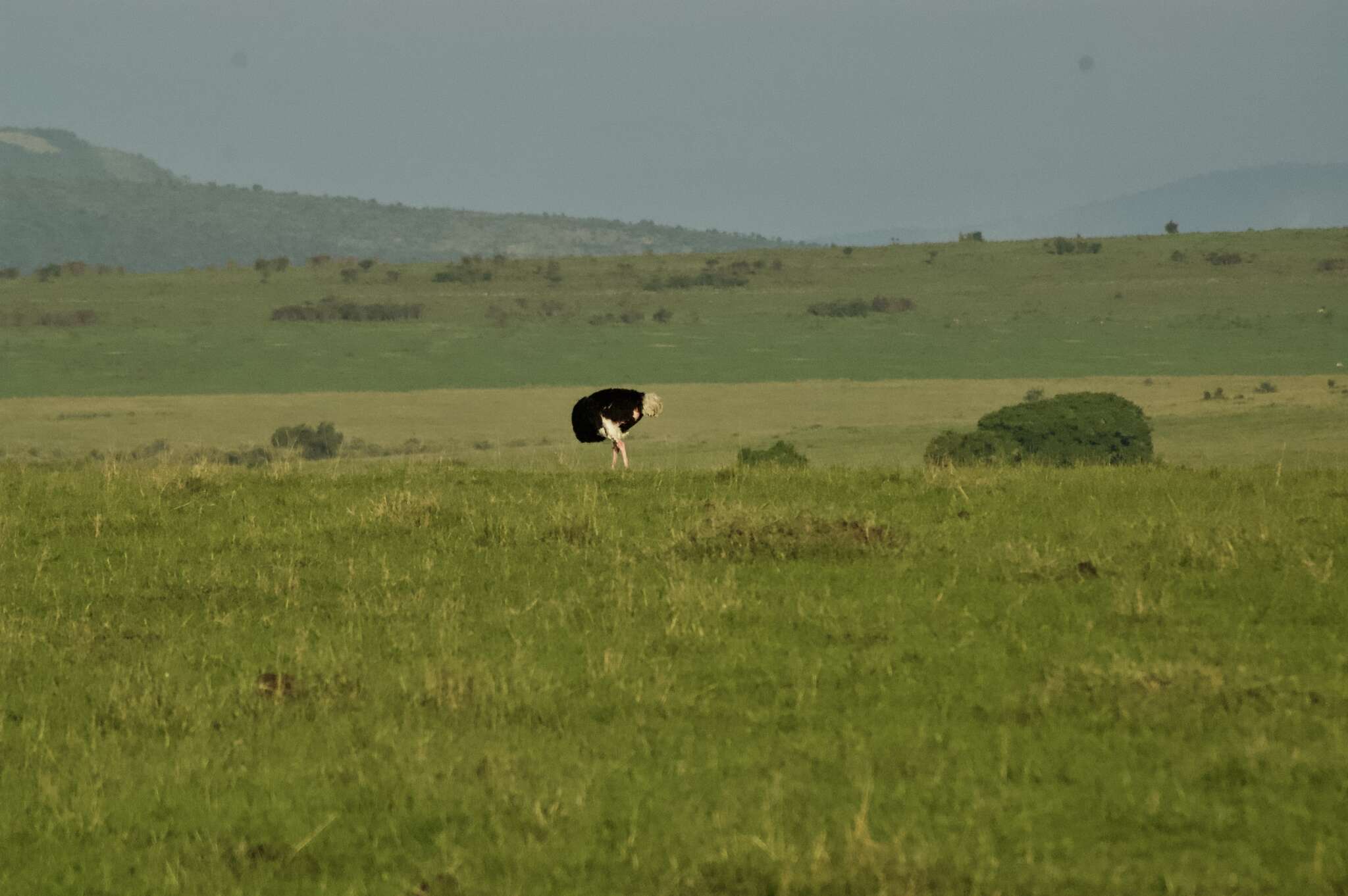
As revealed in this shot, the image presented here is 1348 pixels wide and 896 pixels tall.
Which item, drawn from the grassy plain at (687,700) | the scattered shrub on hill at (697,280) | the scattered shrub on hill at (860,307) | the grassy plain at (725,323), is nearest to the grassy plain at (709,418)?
the grassy plain at (725,323)

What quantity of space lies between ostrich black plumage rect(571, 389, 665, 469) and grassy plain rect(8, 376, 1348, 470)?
29251 millimetres

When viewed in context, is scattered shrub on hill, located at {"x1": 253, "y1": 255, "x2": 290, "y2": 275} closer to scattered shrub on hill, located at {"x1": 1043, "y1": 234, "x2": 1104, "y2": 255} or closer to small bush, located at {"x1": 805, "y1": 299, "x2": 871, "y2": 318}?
small bush, located at {"x1": 805, "y1": 299, "x2": 871, "y2": 318}

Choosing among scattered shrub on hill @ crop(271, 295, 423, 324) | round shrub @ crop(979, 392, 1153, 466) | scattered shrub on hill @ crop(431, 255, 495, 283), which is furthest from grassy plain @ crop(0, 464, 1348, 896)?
scattered shrub on hill @ crop(431, 255, 495, 283)

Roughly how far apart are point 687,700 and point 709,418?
6343cm

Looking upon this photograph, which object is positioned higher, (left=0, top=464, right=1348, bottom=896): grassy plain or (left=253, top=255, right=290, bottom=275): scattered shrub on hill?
(left=253, top=255, right=290, bottom=275): scattered shrub on hill

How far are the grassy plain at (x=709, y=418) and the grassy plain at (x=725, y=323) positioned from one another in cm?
531

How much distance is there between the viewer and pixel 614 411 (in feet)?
59.9

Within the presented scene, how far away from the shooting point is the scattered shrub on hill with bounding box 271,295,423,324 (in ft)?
357

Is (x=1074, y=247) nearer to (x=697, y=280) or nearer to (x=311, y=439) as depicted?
(x=697, y=280)

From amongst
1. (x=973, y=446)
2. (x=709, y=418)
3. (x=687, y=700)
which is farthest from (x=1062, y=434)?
(x=687, y=700)

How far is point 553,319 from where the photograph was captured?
107 m

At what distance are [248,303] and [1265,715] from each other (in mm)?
111997

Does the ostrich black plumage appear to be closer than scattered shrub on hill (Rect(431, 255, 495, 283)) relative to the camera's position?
Yes

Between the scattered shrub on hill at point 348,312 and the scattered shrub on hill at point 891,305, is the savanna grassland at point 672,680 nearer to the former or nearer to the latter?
the scattered shrub on hill at point 891,305
